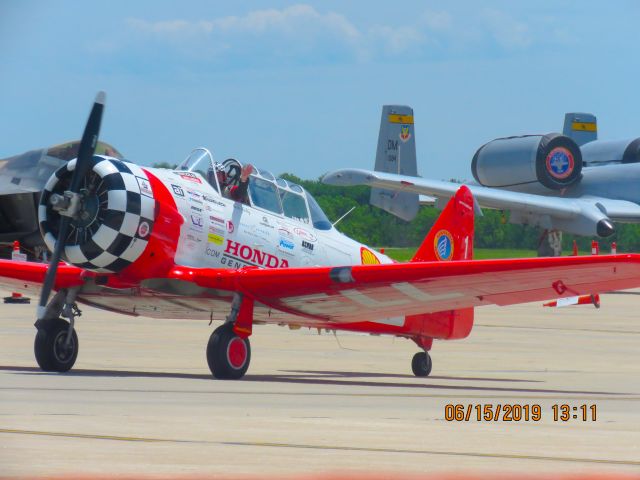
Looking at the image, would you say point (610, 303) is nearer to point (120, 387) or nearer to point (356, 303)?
point (356, 303)

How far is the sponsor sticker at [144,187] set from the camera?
413 inches

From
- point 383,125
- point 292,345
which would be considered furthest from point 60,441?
point 383,125

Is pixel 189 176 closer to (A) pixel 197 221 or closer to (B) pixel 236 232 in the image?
(A) pixel 197 221

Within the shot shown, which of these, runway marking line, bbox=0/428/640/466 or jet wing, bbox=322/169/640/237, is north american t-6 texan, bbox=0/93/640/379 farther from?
jet wing, bbox=322/169/640/237

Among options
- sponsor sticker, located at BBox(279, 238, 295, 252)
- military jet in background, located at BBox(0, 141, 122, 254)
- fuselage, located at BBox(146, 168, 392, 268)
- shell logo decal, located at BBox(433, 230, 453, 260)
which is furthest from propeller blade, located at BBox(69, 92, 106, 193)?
military jet in background, located at BBox(0, 141, 122, 254)

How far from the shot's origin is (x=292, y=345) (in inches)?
661

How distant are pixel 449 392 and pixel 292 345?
264 inches

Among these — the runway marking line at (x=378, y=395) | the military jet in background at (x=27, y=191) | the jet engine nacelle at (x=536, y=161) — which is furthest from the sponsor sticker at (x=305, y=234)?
the jet engine nacelle at (x=536, y=161)

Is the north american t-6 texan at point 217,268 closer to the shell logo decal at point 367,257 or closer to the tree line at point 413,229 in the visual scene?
the shell logo decal at point 367,257

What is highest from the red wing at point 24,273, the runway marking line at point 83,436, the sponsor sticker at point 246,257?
the sponsor sticker at point 246,257

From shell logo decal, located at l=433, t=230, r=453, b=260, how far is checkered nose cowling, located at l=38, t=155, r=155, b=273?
3.99 m

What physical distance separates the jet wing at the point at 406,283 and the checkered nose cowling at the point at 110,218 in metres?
0.51

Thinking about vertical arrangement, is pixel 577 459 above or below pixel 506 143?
below
